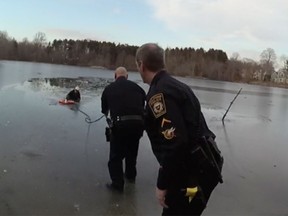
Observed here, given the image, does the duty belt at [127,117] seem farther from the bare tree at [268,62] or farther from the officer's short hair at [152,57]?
the bare tree at [268,62]

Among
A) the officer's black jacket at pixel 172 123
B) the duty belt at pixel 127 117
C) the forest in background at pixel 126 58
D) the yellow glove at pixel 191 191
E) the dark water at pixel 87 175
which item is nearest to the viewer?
the officer's black jacket at pixel 172 123

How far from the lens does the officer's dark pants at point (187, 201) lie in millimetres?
3510

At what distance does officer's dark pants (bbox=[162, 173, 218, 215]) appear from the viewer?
3510 mm

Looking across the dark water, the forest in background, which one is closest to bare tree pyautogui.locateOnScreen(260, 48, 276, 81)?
the forest in background

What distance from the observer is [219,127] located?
1769 cm

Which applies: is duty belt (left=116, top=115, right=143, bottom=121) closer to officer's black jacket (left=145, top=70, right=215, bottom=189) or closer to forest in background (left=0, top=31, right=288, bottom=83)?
officer's black jacket (left=145, top=70, right=215, bottom=189)

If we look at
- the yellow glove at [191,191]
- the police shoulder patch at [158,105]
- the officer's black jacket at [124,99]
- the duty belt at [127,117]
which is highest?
the police shoulder patch at [158,105]

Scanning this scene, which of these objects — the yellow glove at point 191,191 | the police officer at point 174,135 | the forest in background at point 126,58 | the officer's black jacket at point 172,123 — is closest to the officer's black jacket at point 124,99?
the police officer at point 174,135

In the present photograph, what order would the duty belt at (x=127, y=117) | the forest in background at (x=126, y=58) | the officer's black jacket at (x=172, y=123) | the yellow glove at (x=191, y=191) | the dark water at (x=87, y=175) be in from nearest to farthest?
1. the officer's black jacket at (x=172, y=123)
2. the yellow glove at (x=191, y=191)
3. the dark water at (x=87, y=175)
4. the duty belt at (x=127, y=117)
5. the forest in background at (x=126, y=58)

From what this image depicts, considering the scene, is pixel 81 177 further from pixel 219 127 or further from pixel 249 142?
pixel 219 127

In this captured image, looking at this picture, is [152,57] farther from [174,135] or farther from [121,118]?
[121,118]

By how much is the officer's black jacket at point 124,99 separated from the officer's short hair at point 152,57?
10.3 feet

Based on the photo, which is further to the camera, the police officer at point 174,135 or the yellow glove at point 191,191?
the yellow glove at point 191,191

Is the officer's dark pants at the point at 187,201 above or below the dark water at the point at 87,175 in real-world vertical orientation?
above
